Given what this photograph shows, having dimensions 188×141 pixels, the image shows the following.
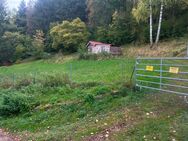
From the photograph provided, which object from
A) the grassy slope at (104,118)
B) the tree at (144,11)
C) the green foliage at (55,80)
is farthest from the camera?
the tree at (144,11)

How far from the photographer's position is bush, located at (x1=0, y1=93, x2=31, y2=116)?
1192 centimetres

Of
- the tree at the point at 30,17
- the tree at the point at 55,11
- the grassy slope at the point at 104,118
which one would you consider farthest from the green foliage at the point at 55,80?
the tree at the point at 30,17

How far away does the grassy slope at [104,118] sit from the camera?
24.7 ft

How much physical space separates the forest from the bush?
2482cm

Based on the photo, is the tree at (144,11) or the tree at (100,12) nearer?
the tree at (144,11)

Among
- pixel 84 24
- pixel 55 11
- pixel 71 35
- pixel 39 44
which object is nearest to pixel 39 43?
pixel 39 44

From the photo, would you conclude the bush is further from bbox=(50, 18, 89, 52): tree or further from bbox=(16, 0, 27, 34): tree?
bbox=(16, 0, 27, 34): tree

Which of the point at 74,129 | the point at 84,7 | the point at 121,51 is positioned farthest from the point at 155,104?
the point at 84,7

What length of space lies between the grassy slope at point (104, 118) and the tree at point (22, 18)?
50814 mm

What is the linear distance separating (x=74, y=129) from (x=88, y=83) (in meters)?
5.77

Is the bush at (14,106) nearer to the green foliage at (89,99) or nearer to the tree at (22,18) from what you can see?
the green foliage at (89,99)

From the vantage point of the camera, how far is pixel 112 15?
4559 cm

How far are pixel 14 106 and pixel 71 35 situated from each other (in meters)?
34.4

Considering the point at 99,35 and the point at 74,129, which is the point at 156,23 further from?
the point at 74,129
